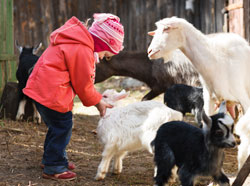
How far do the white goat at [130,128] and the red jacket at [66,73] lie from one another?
0.39m

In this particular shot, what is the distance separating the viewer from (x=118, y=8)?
12547 mm

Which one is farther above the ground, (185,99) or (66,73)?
(66,73)

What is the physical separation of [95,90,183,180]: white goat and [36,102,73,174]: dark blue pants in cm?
38

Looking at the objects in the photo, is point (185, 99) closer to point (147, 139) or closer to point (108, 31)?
point (147, 139)

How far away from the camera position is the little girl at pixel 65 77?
3777 millimetres

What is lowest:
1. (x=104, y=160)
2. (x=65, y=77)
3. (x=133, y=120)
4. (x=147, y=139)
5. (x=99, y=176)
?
(x=99, y=176)

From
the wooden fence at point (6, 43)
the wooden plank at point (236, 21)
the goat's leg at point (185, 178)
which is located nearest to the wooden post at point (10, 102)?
the wooden fence at point (6, 43)

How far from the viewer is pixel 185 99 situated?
6426 millimetres

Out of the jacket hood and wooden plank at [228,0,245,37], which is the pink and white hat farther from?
wooden plank at [228,0,245,37]

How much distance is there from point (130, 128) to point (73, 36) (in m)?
1.01

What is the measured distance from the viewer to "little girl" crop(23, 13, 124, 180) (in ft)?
12.4

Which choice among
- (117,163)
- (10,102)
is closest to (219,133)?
(117,163)

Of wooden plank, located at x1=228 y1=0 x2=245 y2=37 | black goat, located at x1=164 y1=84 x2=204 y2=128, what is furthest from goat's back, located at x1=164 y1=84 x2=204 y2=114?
wooden plank, located at x1=228 y1=0 x2=245 y2=37

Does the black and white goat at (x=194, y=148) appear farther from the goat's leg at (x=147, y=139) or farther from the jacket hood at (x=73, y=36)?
the jacket hood at (x=73, y=36)
